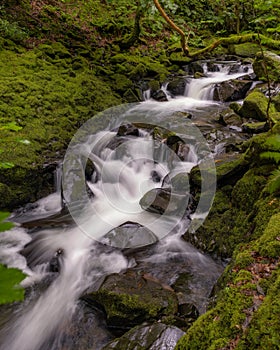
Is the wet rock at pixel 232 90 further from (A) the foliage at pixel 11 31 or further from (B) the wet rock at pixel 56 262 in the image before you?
(B) the wet rock at pixel 56 262

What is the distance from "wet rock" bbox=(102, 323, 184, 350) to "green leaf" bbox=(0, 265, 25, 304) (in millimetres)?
2041

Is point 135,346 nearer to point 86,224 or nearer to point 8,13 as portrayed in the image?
point 86,224

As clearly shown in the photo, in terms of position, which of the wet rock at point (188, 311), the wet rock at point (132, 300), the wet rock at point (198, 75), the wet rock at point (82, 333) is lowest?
the wet rock at point (82, 333)

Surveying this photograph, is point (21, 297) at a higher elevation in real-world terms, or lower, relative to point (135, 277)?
higher

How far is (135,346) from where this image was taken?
2.53 m

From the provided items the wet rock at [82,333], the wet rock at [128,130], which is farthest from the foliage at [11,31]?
the wet rock at [82,333]

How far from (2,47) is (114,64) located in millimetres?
3978

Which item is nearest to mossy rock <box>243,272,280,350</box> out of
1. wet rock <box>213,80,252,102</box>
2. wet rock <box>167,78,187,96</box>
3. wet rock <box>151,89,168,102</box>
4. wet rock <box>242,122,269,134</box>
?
wet rock <box>242,122,269,134</box>

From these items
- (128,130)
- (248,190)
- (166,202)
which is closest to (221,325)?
(248,190)

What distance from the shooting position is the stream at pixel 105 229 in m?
3.56

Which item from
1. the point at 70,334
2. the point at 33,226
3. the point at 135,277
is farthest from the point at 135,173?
the point at 70,334

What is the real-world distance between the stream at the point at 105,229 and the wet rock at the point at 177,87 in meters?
2.16

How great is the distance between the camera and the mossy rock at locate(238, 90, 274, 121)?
293 inches

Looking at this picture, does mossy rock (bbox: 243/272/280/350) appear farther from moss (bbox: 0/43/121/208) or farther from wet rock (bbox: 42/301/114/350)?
moss (bbox: 0/43/121/208)
